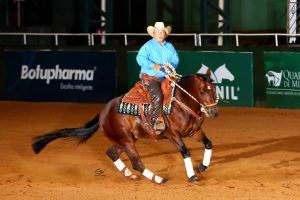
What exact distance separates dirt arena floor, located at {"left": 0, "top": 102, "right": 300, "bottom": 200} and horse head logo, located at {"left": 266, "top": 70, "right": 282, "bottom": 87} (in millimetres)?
981

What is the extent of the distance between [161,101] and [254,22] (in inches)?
759

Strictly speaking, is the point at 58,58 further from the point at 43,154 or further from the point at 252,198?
the point at 252,198

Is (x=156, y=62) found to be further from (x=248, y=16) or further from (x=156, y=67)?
(x=248, y=16)

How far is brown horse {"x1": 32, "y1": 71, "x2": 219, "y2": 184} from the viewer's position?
37.1ft

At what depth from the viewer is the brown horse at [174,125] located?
1132 centimetres

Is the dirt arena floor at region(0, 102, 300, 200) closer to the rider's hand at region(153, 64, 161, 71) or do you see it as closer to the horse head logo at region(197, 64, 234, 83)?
the horse head logo at region(197, 64, 234, 83)

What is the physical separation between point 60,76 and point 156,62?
11522 millimetres

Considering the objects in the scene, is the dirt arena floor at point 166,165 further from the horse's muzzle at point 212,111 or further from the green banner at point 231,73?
the green banner at point 231,73

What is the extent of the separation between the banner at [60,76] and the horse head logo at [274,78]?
4.40 metres

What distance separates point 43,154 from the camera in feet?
47.4

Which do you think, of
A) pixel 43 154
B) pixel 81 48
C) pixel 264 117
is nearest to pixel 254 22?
pixel 81 48

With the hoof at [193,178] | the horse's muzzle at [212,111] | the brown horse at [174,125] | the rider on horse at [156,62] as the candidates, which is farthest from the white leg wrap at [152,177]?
the horse's muzzle at [212,111]

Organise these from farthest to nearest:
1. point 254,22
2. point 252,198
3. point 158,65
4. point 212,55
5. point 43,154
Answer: point 254,22 < point 212,55 < point 43,154 < point 158,65 < point 252,198

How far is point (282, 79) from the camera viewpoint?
781 inches
